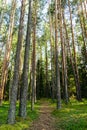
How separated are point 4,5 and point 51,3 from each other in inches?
237

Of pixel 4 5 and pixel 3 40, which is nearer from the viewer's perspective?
pixel 4 5

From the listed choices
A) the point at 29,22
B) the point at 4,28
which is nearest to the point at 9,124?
the point at 29,22

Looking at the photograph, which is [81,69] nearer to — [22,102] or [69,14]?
[69,14]

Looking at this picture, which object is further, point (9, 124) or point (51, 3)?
point (51, 3)

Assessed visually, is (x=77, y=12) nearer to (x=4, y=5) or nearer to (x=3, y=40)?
(x=4, y=5)

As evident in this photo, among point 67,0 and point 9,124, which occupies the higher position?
point 67,0

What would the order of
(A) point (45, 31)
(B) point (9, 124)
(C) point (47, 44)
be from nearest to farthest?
(B) point (9, 124) < (A) point (45, 31) < (C) point (47, 44)

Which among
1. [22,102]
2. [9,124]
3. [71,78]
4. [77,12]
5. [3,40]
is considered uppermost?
[77,12]

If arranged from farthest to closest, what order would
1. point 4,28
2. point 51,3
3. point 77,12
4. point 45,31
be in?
1. point 45,31
2. point 4,28
3. point 77,12
4. point 51,3

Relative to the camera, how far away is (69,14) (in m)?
29.6

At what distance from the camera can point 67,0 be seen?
2947cm

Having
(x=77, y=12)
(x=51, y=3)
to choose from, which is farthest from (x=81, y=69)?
(x=51, y=3)

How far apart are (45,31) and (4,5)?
8996 mm

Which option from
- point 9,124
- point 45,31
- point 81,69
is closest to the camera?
point 9,124
